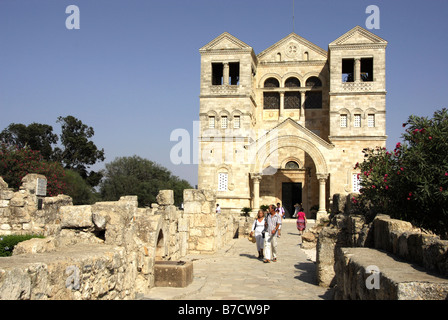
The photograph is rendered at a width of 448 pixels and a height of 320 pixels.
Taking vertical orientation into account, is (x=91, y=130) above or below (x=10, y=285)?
above

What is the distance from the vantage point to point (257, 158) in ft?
96.6

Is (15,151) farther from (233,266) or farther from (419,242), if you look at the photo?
(419,242)

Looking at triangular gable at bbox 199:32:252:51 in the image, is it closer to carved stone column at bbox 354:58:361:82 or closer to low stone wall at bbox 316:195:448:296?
carved stone column at bbox 354:58:361:82

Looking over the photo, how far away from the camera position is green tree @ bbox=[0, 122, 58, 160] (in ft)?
143

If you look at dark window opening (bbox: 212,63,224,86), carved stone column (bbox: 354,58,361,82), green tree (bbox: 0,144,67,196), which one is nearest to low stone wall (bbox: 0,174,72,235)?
green tree (bbox: 0,144,67,196)

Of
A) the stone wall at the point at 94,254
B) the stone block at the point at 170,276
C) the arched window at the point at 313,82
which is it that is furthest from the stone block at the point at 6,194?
the arched window at the point at 313,82

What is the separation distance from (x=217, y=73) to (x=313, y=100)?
22.8 feet

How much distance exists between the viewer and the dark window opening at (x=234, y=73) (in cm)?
3228

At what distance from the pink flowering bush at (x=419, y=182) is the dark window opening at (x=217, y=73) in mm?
23556

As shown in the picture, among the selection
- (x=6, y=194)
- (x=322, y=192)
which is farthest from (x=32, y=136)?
(x=6, y=194)

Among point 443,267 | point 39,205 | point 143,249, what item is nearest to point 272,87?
point 39,205

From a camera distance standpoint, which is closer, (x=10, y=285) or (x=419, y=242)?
(x=10, y=285)

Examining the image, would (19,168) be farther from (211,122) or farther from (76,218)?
(76,218)
